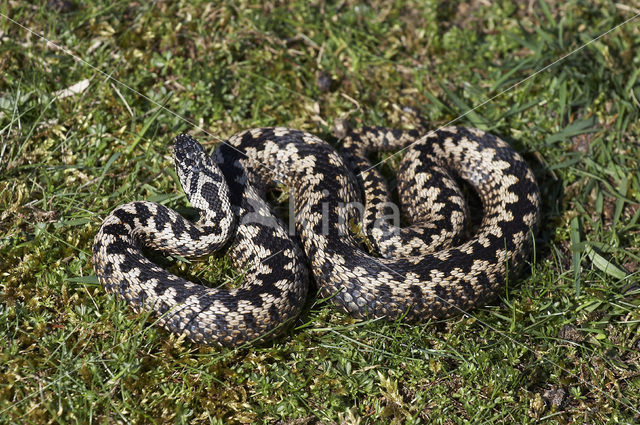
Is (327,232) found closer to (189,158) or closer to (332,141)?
(189,158)

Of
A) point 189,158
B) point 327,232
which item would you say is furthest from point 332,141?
point 189,158

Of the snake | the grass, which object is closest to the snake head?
the snake

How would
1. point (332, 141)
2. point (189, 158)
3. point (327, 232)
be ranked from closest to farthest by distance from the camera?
1. point (327, 232)
2. point (189, 158)
3. point (332, 141)

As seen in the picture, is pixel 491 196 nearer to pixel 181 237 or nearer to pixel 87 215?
pixel 181 237

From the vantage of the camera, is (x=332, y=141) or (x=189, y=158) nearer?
(x=189, y=158)

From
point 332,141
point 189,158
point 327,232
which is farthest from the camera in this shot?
point 332,141

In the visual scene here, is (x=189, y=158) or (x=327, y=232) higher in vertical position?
(x=189, y=158)

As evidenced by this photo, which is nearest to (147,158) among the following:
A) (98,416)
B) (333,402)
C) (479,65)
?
(98,416)
